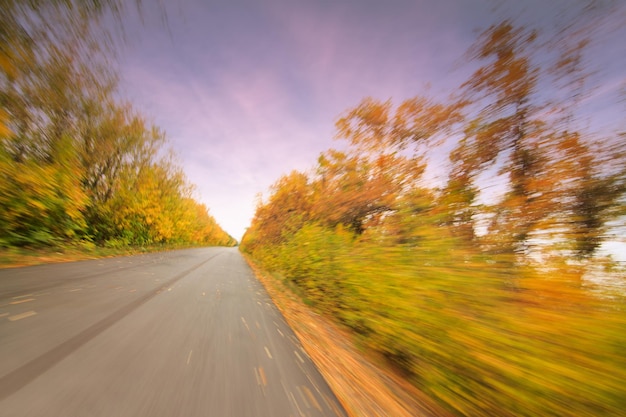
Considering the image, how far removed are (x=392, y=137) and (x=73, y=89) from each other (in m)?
11.5

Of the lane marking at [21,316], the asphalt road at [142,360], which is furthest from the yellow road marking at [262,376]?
the lane marking at [21,316]

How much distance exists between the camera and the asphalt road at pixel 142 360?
1562mm

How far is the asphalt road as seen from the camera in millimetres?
1562

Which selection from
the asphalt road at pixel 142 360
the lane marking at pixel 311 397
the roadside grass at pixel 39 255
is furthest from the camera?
the roadside grass at pixel 39 255

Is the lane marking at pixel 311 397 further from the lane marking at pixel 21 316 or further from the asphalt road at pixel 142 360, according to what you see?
the lane marking at pixel 21 316

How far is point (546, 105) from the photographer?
12.3 ft

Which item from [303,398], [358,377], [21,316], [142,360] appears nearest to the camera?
[303,398]

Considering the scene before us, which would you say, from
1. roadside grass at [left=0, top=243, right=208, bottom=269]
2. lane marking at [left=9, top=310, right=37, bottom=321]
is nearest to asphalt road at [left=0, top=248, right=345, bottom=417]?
lane marking at [left=9, top=310, right=37, bottom=321]

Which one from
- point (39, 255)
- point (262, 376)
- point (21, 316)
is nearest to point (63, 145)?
point (39, 255)

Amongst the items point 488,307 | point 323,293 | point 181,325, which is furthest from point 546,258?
point 181,325

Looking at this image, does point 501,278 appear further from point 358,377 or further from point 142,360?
point 142,360

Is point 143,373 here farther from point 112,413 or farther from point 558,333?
point 558,333

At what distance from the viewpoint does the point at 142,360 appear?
213cm

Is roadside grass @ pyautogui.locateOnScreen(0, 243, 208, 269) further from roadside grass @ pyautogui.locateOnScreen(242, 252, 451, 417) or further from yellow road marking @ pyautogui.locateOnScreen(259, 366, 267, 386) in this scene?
roadside grass @ pyautogui.locateOnScreen(242, 252, 451, 417)
